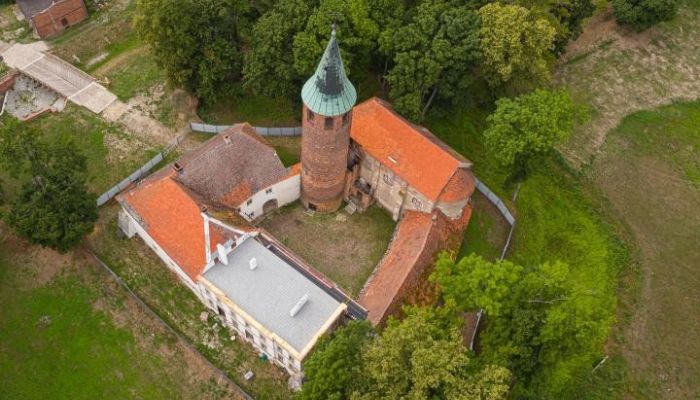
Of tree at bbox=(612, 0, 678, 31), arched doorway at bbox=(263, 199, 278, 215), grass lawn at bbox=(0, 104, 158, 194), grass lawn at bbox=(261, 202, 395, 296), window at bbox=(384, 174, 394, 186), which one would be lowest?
grass lawn at bbox=(261, 202, 395, 296)

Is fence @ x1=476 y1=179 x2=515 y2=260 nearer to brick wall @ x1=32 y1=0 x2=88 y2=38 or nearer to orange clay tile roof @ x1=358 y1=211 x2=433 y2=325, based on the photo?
orange clay tile roof @ x1=358 y1=211 x2=433 y2=325

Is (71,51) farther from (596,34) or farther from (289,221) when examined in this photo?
(596,34)

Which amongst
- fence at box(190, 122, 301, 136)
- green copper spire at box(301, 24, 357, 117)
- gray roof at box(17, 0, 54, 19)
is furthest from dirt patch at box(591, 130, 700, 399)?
gray roof at box(17, 0, 54, 19)

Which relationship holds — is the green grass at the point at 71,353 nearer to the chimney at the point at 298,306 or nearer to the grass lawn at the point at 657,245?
the chimney at the point at 298,306

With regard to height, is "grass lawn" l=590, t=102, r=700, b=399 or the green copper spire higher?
the green copper spire

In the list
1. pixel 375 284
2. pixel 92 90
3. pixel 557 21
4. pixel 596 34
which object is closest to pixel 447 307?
pixel 375 284

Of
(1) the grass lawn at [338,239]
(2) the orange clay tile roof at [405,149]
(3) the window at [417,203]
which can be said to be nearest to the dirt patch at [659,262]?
(2) the orange clay tile roof at [405,149]
